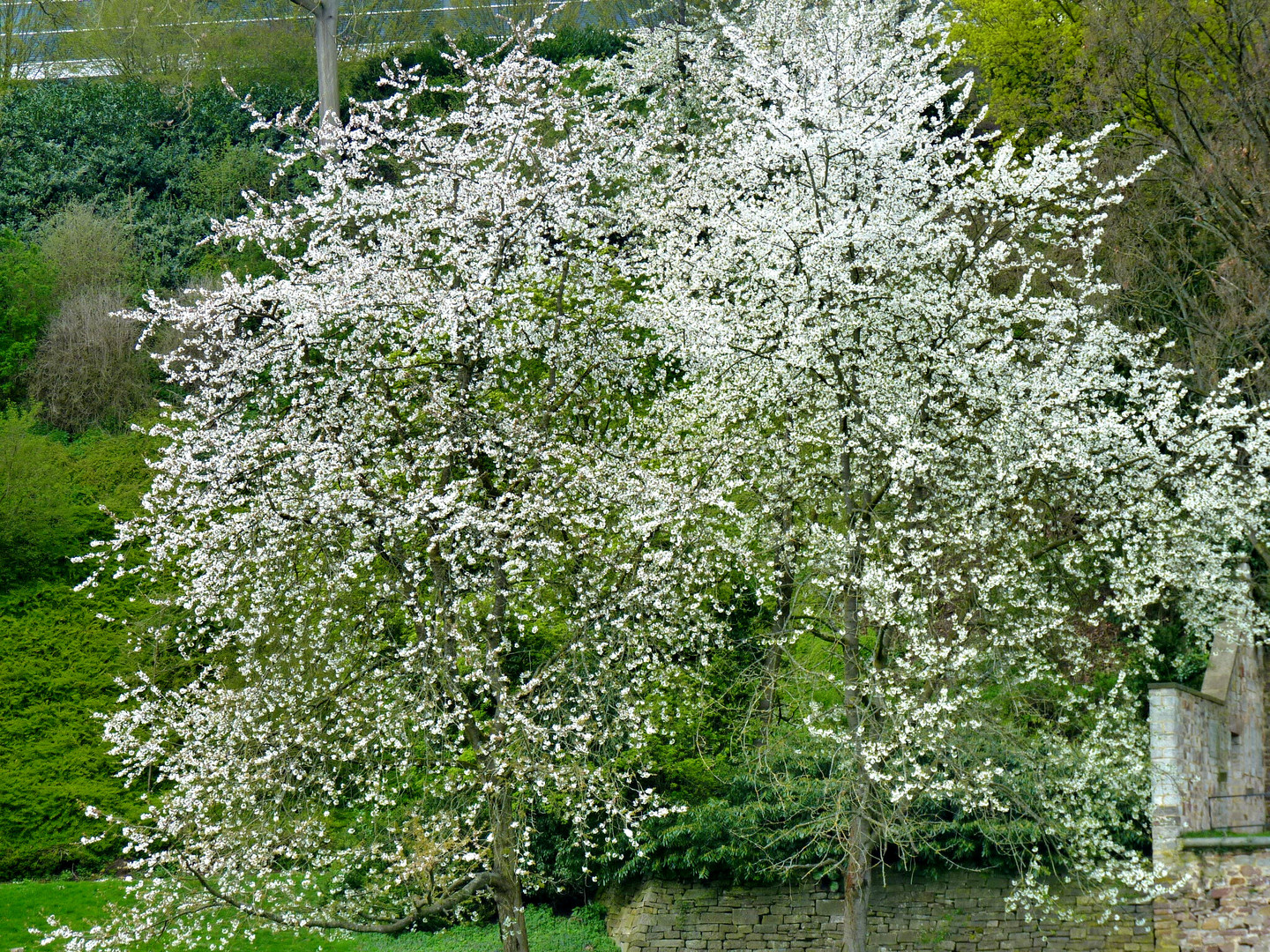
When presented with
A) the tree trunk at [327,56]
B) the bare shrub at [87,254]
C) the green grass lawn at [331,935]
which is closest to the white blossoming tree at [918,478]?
the green grass lawn at [331,935]

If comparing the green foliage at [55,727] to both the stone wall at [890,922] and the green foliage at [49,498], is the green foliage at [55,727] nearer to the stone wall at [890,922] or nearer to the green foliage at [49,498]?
the green foliage at [49,498]

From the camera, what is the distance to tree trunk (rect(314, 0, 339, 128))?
43.3 ft

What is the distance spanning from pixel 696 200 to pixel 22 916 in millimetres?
9814

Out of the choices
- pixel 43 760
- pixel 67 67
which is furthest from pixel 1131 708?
pixel 67 67

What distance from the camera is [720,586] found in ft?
38.0

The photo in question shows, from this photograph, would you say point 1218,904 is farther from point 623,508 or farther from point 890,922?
point 623,508

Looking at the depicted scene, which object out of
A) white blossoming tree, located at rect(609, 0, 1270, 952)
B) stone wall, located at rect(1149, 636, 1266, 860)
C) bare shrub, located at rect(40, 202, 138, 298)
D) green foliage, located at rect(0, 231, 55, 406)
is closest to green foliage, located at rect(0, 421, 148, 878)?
green foliage, located at rect(0, 231, 55, 406)

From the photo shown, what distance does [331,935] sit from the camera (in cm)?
1169

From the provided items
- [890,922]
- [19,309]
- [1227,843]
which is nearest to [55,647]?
[19,309]

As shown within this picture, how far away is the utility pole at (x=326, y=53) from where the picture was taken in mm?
13219

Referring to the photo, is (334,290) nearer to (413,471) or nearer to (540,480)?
(413,471)

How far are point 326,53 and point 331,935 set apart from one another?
9.33 meters

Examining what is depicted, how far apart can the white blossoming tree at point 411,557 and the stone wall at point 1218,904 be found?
207 inches

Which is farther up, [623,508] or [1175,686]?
[623,508]
